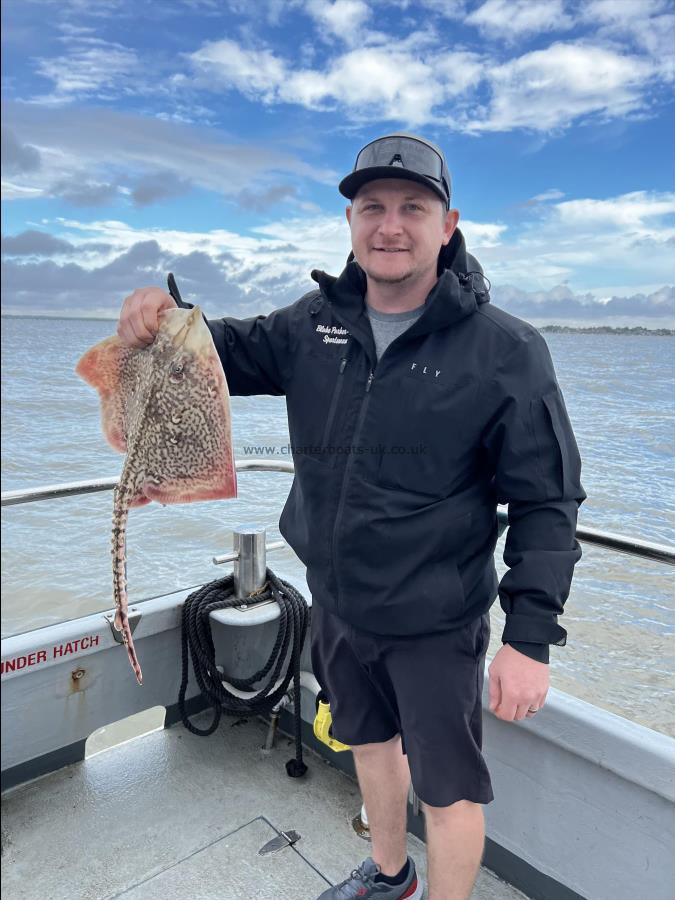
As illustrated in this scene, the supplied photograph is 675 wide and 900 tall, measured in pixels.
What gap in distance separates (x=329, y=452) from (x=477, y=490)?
1.35 feet

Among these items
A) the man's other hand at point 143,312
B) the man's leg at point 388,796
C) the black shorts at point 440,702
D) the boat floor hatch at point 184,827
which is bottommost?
the boat floor hatch at point 184,827

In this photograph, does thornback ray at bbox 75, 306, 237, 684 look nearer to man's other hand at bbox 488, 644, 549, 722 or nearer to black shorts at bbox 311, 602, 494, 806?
black shorts at bbox 311, 602, 494, 806

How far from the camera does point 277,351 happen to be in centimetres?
188

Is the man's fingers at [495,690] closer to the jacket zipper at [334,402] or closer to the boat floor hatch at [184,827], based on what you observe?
the jacket zipper at [334,402]

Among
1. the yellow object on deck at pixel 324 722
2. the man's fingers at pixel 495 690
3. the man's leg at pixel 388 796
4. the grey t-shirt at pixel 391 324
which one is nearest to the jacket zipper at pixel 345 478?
the grey t-shirt at pixel 391 324

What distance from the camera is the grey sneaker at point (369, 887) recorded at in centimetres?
189

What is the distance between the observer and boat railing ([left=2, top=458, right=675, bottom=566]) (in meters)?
1.80

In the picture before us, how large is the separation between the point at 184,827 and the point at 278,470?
1416mm

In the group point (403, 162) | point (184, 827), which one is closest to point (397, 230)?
point (403, 162)

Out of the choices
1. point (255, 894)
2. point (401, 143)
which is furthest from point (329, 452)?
point (255, 894)

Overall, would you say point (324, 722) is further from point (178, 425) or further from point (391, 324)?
point (391, 324)

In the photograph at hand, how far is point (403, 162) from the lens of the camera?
1.60 m

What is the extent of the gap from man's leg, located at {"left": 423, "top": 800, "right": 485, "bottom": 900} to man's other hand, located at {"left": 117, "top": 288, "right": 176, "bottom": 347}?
58.4 inches

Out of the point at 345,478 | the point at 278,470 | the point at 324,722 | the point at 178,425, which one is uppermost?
the point at 178,425
